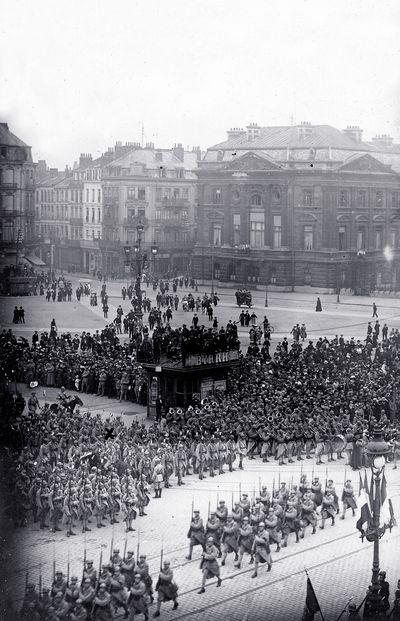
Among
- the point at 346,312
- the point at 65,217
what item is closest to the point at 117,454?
the point at 65,217

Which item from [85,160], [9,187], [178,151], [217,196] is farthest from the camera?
[217,196]

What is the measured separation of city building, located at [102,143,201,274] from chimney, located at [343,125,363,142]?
834 cm

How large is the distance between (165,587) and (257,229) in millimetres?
34026

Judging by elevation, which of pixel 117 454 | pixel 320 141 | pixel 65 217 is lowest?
pixel 117 454

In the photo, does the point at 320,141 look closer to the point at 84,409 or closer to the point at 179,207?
the point at 179,207

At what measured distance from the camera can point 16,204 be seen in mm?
36344

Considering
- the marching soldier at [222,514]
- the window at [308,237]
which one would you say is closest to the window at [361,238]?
the window at [308,237]

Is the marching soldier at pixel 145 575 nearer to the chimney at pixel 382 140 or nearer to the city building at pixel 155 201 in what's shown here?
the city building at pixel 155 201

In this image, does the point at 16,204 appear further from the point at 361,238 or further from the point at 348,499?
the point at 361,238

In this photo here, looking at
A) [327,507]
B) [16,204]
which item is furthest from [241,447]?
[16,204]

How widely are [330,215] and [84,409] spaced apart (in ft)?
78.7

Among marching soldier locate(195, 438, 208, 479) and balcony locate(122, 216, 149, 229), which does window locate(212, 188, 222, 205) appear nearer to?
balcony locate(122, 216, 149, 229)

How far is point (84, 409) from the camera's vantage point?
3127 centimetres

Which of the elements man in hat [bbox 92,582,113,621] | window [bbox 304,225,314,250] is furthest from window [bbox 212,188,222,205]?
man in hat [bbox 92,582,113,621]
